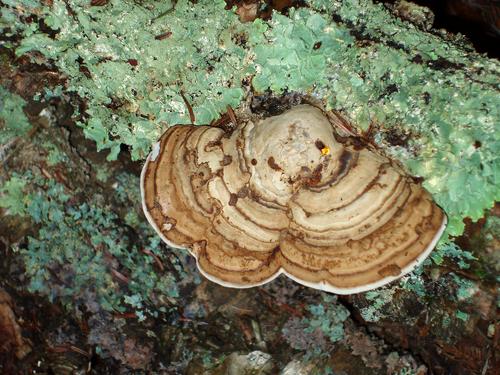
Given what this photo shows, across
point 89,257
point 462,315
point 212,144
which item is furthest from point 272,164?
point 89,257

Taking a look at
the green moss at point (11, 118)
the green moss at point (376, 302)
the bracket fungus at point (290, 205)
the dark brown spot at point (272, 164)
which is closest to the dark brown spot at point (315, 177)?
the bracket fungus at point (290, 205)

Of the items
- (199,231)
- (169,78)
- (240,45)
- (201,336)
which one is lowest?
(201,336)

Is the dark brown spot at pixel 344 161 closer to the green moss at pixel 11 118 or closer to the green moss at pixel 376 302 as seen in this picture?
the green moss at pixel 376 302

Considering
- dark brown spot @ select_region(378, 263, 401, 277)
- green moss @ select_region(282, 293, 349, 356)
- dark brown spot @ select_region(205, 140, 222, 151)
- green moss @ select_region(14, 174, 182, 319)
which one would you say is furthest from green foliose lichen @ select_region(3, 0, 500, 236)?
green moss @ select_region(282, 293, 349, 356)

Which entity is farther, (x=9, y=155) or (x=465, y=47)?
Result: (x=9, y=155)

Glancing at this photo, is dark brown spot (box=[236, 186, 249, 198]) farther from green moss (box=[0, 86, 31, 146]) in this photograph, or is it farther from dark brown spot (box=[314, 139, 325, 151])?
green moss (box=[0, 86, 31, 146])

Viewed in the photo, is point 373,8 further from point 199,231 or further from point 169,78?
point 199,231

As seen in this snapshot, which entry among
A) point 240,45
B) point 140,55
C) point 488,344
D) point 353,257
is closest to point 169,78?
point 140,55
